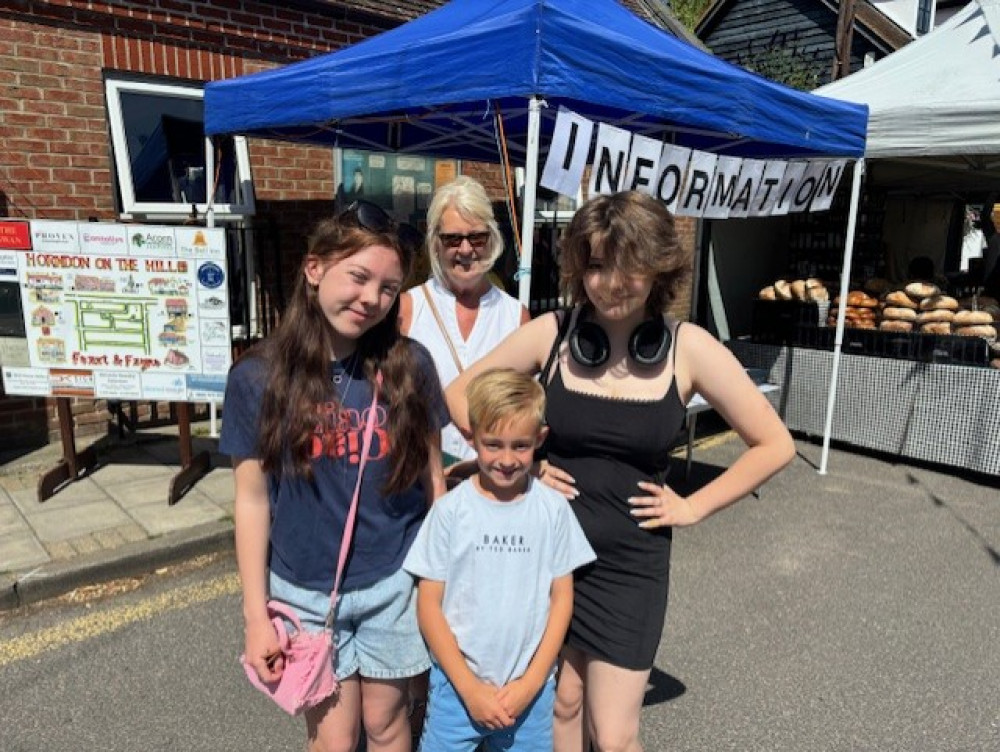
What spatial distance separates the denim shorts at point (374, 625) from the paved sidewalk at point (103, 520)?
2254mm

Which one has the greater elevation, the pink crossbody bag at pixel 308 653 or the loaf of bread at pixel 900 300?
the loaf of bread at pixel 900 300

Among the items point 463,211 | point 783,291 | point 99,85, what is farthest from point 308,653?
point 783,291

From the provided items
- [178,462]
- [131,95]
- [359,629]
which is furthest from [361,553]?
[131,95]

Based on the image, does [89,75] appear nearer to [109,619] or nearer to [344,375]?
[109,619]

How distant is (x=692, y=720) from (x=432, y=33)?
3.22 meters

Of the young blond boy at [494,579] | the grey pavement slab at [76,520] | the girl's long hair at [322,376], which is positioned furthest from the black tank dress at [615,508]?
the grey pavement slab at [76,520]

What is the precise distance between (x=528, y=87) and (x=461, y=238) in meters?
0.93

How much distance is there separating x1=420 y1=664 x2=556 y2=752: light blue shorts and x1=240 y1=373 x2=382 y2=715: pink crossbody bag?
24 cm

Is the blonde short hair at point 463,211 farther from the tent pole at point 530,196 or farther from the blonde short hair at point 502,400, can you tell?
the blonde short hair at point 502,400

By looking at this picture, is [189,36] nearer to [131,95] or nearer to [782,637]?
[131,95]

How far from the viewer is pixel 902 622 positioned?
136 inches

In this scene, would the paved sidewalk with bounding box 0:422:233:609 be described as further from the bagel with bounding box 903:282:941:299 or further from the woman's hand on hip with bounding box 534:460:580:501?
the bagel with bounding box 903:282:941:299

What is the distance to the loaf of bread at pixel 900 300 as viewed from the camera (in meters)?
6.07

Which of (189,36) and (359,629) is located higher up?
(189,36)
